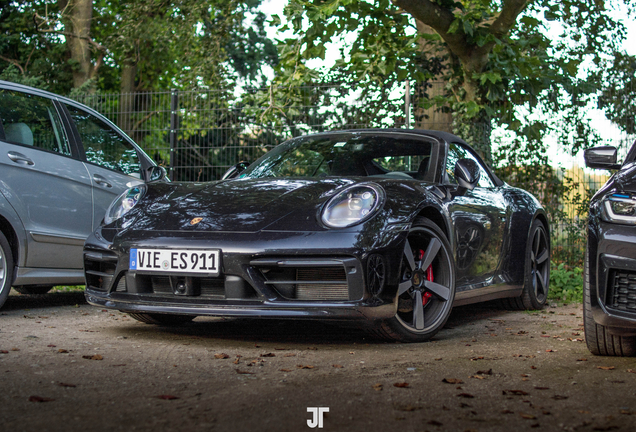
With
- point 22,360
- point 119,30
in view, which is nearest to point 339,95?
point 22,360

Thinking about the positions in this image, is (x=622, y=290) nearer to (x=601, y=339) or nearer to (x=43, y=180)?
(x=601, y=339)

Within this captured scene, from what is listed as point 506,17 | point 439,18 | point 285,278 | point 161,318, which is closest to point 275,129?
point 439,18

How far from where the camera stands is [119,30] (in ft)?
58.0

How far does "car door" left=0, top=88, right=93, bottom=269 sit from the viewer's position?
5.32 metres

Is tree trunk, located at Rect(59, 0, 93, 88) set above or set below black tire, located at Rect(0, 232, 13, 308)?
above

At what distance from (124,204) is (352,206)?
59.7 inches

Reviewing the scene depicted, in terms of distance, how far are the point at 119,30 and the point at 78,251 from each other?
13123mm

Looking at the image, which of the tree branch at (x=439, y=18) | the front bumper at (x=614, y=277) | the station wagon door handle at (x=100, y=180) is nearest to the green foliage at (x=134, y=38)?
the tree branch at (x=439, y=18)

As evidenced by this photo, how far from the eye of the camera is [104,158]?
6.28m

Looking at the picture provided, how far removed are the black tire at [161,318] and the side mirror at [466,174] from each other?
1998 millimetres

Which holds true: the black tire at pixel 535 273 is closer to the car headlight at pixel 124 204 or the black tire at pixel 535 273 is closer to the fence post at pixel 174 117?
the car headlight at pixel 124 204

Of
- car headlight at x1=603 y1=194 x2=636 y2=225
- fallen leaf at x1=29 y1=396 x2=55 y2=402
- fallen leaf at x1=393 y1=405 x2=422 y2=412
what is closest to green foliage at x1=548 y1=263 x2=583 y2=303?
car headlight at x1=603 y1=194 x2=636 y2=225

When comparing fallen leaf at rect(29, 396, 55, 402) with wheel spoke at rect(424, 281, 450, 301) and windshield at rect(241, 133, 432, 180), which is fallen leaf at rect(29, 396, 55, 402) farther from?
windshield at rect(241, 133, 432, 180)

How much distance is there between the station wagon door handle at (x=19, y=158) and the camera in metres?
5.27
